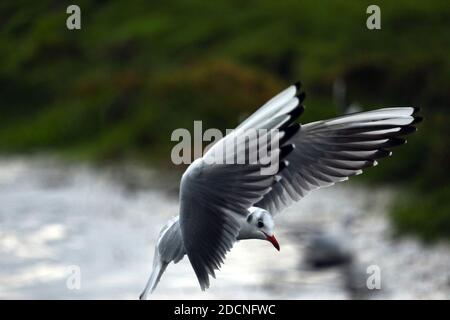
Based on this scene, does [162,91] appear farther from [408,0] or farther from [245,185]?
[245,185]

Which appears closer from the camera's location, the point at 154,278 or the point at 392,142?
the point at 154,278

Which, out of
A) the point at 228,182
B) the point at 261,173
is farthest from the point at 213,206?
the point at 261,173

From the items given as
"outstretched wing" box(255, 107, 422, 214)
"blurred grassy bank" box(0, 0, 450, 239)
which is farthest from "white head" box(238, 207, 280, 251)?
"blurred grassy bank" box(0, 0, 450, 239)

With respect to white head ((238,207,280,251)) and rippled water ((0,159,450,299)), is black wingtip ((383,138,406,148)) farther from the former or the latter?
rippled water ((0,159,450,299))

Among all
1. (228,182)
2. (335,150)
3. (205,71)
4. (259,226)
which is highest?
(205,71)

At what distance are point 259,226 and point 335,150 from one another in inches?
29.8

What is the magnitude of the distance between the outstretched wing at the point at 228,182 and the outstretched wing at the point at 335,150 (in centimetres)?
57

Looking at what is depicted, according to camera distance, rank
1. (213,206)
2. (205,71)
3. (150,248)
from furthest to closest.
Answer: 1. (205,71)
2. (150,248)
3. (213,206)

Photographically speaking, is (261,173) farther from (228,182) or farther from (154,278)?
(154,278)

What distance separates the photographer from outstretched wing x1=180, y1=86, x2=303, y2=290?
478cm

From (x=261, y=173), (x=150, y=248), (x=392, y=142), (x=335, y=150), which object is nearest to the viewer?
(x=261, y=173)

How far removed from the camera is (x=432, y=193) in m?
14.2

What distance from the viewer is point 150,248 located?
15.2m
